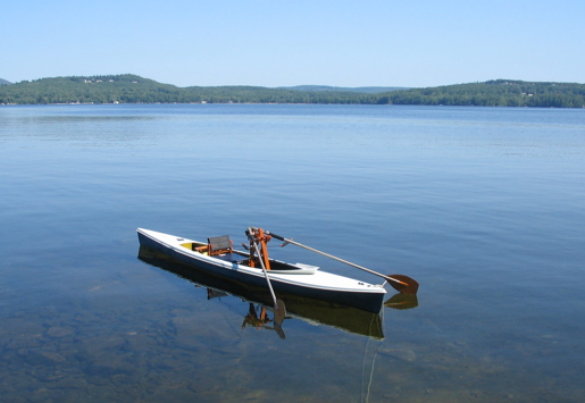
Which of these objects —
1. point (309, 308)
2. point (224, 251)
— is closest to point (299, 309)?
point (309, 308)

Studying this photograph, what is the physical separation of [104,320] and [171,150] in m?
40.6

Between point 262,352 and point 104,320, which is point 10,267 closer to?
point 104,320

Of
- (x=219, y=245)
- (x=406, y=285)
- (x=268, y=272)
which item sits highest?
(x=219, y=245)

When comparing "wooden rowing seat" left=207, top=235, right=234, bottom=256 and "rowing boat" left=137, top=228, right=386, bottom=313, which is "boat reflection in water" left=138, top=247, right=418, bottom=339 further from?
"wooden rowing seat" left=207, top=235, right=234, bottom=256

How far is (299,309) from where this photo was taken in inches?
637

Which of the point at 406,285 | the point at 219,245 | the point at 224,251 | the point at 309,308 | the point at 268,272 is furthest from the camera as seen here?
the point at 224,251

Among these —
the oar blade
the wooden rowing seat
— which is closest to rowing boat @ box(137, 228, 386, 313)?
the wooden rowing seat

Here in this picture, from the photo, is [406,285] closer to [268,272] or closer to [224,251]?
[268,272]

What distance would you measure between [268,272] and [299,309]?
1.43 meters

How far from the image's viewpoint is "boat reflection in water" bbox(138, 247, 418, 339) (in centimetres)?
1514

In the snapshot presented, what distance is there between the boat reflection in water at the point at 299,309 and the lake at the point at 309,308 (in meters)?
0.13

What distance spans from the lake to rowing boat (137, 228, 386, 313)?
0.64 m

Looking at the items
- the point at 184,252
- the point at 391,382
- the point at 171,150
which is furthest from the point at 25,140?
the point at 391,382

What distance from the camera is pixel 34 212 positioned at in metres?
26.8
